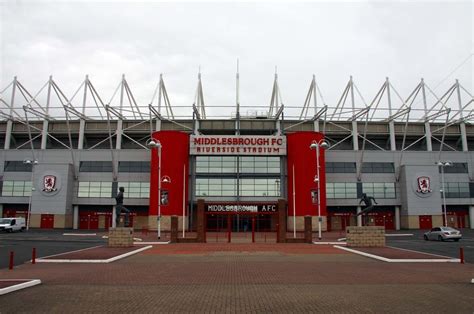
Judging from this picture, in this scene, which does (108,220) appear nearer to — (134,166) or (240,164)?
(134,166)

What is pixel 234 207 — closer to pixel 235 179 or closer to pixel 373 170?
pixel 235 179

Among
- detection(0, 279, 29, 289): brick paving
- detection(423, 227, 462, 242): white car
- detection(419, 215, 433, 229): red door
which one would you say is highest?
detection(419, 215, 433, 229): red door

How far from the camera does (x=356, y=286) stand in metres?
12.3

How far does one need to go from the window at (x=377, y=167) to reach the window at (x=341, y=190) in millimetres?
3096

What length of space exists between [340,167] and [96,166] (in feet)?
118

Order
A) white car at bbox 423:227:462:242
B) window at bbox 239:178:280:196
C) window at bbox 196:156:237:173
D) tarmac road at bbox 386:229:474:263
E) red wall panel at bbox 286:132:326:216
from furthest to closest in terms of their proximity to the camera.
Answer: window at bbox 196:156:237:173, window at bbox 239:178:280:196, red wall panel at bbox 286:132:326:216, white car at bbox 423:227:462:242, tarmac road at bbox 386:229:474:263

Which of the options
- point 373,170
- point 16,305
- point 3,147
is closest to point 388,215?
point 373,170

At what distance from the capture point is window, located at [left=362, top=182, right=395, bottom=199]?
58.7m

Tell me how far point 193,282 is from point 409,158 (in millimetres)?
54124

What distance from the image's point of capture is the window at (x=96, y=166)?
59.6 m

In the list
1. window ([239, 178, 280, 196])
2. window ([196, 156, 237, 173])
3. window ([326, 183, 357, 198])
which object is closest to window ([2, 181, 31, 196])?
window ([196, 156, 237, 173])

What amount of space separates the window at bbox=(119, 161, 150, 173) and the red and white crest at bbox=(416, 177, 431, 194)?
127 ft

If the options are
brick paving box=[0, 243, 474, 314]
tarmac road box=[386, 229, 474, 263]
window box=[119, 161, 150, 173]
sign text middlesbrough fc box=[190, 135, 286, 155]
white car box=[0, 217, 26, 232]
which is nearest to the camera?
brick paving box=[0, 243, 474, 314]

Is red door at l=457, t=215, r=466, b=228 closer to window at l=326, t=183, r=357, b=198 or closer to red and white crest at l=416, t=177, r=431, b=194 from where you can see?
red and white crest at l=416, t=177, r=431, b=194
